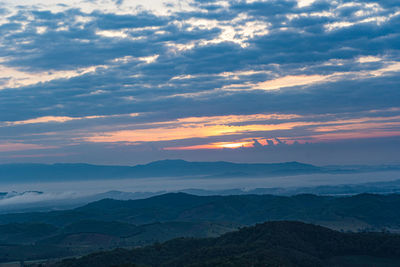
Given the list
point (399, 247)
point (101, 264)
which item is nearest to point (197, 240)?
A: point (101, 264)

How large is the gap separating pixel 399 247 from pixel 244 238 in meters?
44.1

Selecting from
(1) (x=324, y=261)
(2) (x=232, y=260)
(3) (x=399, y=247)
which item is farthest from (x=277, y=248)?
(3) (x=399, y=247)

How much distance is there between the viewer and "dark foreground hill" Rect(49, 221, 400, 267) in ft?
383

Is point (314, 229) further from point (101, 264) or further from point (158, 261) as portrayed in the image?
point (101, 264)

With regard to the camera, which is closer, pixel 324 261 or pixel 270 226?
pixel 324 261

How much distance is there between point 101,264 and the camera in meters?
142

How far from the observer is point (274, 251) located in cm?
12138

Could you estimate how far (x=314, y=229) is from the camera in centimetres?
14675

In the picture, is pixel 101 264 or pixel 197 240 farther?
pixel 197 240

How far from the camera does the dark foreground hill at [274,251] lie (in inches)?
4592

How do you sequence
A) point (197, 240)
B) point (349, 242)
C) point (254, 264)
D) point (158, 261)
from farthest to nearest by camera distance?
point (197, 240), point (158, 261), point (349, 242), point (254, 264)

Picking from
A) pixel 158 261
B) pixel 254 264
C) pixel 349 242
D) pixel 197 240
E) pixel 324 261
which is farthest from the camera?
pixel 197 240

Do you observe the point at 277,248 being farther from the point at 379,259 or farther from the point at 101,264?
the point at 101,264

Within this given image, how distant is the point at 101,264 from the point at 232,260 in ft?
161
